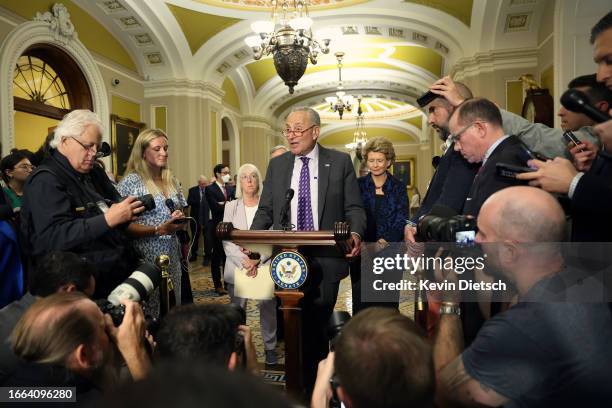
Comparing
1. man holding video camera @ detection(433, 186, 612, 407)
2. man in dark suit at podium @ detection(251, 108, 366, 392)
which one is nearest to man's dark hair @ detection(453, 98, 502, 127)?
man holding video camera @ detection(433, 186, 612, 407)

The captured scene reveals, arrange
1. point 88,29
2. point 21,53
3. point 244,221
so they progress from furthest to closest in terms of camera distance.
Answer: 1. point 88,29
2. point 21,53
3. point 244,221

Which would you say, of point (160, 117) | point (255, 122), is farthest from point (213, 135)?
point (255, 122)

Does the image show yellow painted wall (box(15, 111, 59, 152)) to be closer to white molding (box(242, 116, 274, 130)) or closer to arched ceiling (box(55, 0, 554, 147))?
arched ceiling (box(55, 0, 554, 147))

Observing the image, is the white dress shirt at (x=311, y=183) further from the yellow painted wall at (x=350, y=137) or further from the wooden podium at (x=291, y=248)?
the yellow painted wall at (x=350, y=137)

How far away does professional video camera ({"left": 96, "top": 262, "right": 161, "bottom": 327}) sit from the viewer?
139 cm

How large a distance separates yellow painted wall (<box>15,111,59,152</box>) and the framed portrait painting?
1010 mm

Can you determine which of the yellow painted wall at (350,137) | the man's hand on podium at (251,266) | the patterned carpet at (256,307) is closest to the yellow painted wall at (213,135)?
the patterned carpet at (256,307)

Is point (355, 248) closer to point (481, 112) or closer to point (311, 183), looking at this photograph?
point (311, 183)

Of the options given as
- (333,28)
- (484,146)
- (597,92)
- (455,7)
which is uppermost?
(333,28)

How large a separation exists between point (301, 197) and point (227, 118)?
34.0 feet

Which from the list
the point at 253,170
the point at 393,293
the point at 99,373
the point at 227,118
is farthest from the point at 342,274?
the point at 227,118

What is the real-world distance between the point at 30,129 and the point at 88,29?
211 centimetres

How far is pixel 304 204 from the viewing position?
2443 millimetres

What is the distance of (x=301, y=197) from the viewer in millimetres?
2453
